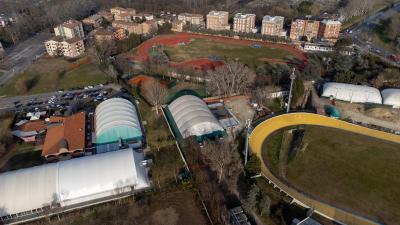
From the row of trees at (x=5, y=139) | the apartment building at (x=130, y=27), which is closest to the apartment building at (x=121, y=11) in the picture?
the apartment building at (x=130, y=27)

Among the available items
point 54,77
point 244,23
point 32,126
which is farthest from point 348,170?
point 244,23

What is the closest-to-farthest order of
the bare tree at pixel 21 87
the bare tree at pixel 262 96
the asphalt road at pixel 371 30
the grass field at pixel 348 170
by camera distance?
the grass field at pixel 348 170 → the bare tree at pixel 262 96 → the bare tree at pixel 21 87 → the asphalt road at pixel 371 30

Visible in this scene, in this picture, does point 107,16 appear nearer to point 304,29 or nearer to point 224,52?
point 224,52

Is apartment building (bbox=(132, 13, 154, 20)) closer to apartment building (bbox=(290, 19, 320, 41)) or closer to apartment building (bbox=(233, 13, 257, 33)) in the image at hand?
apartment building (bbox=(233, 13, 257, 33))

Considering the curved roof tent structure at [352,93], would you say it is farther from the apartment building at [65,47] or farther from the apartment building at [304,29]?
the apartment building at [65,47]

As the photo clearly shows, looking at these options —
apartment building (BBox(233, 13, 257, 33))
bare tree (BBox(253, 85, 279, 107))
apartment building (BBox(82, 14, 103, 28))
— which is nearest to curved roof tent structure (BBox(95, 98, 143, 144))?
bare tree (BBox(253, 85, 279, 107))
